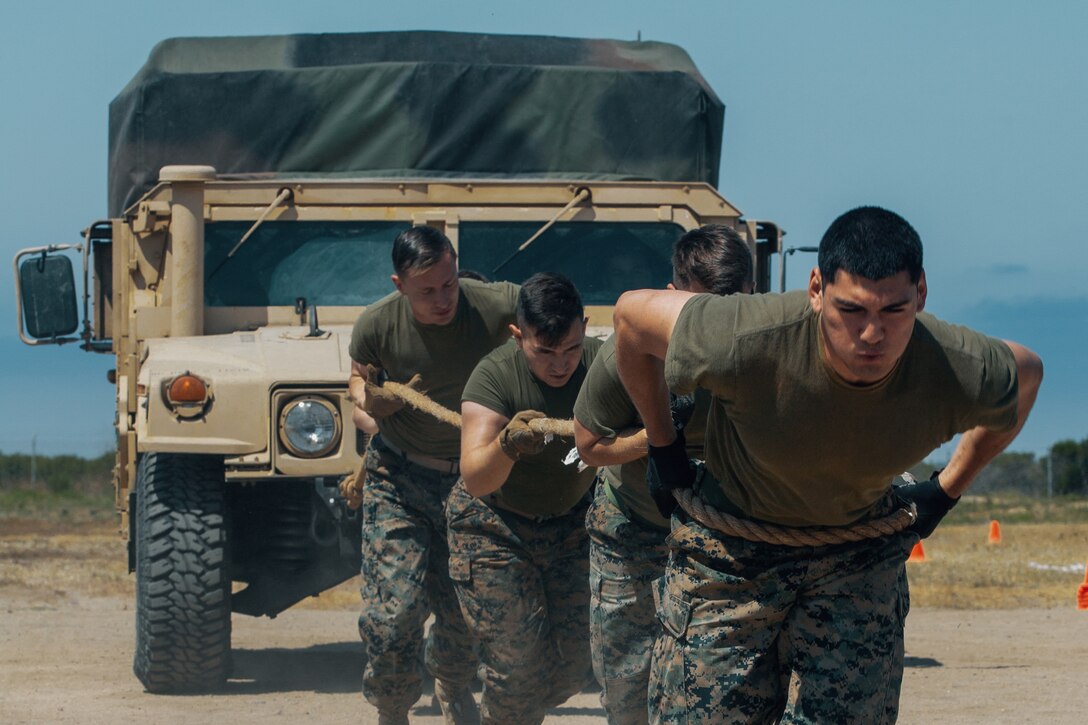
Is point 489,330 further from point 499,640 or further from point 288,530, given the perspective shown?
point 288,530

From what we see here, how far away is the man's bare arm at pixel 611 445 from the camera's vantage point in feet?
15.4

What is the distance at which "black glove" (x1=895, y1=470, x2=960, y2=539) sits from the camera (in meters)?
4.25

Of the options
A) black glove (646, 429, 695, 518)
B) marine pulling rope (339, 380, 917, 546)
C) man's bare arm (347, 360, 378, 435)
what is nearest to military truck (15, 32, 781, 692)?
man's bare arm (347, 360, 378, 435)

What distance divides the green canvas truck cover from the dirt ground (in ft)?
8.08

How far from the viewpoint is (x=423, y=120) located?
30.1 feet

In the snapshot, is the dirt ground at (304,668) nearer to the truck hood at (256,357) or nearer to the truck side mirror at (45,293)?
the truck hood at (256,357)

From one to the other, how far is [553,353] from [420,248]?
0.83m

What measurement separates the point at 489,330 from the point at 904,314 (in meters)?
3.11

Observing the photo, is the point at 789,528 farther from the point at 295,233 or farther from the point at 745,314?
the point at 295,233

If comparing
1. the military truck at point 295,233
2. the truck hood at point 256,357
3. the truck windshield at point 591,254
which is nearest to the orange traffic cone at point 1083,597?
the military truck at point 295,233

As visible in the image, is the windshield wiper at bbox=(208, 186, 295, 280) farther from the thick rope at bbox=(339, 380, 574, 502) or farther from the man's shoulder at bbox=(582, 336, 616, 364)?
the man's shoulder at bbox=(582, 336, 616, 364)

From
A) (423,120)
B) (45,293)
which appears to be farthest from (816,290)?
(45,293)

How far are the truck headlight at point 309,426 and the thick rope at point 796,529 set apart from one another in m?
3.80

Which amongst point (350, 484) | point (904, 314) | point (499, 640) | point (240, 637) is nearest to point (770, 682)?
point (904, 314)
